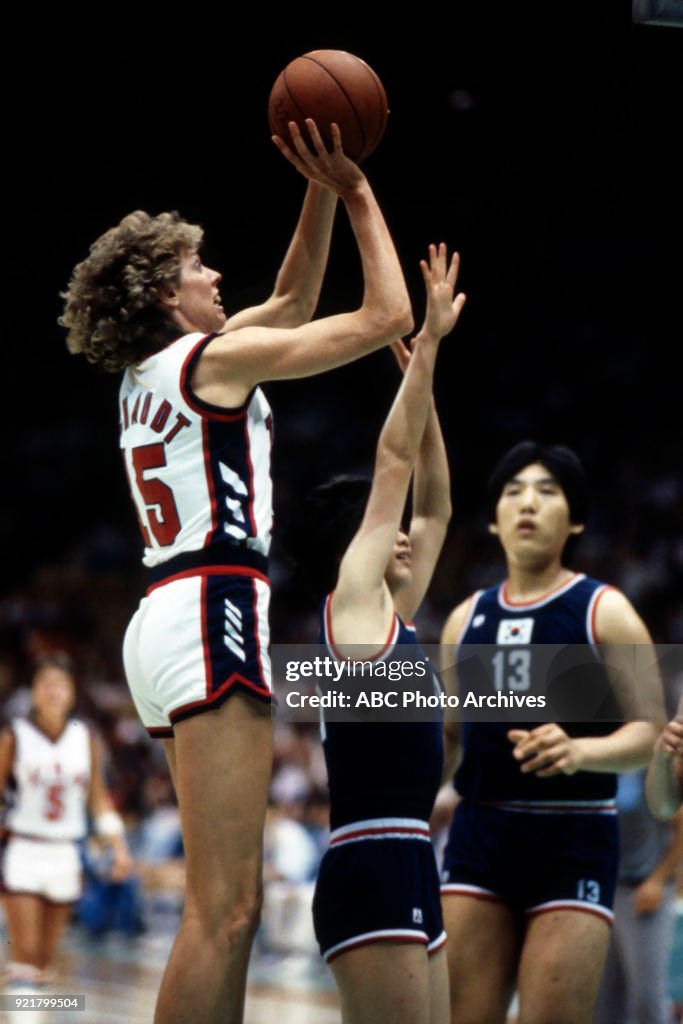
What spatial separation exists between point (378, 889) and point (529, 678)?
1266 mm

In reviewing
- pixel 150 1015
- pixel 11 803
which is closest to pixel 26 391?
pixel 11 803

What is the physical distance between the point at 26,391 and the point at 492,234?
235 inches

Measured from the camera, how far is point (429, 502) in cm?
418

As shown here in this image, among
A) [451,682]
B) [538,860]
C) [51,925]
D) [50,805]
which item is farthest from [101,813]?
[538,860]

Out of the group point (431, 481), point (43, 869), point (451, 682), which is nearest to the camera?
point (431, 481)

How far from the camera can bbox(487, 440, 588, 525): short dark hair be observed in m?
4.67

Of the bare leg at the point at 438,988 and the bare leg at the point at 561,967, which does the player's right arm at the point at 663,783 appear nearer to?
the bare leg at the point at 561,967

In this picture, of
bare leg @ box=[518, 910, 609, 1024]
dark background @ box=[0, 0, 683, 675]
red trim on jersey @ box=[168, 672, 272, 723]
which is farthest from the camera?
dark background @ box=[0, 0, 683, 675]

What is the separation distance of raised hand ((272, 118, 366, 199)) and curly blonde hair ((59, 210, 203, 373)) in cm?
39

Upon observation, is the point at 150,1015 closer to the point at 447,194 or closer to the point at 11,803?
the point at 11,803

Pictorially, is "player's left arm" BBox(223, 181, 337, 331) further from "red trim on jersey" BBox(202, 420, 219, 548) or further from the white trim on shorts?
the white trim on shorts

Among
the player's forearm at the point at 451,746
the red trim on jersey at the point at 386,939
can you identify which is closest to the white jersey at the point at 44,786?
the player's forearm at the point at 451,746

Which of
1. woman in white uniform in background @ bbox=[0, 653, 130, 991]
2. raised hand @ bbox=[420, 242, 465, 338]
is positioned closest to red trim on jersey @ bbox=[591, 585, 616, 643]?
raised hand @ bbox=[420, 242, 465, 338]

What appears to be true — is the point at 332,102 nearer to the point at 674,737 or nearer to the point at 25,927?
→ the point at 674,737
